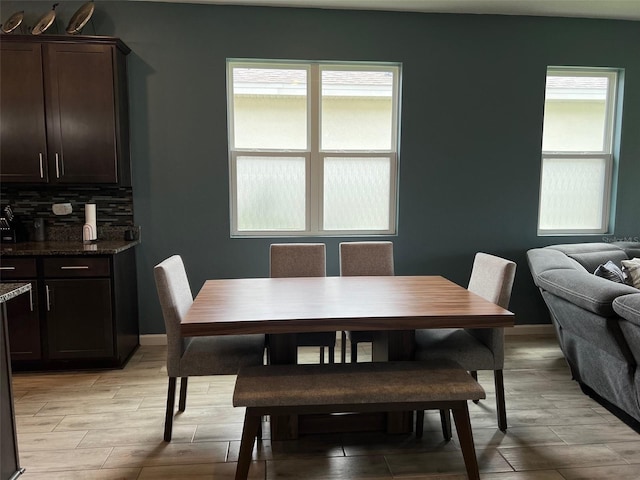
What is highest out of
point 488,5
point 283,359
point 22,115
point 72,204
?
point 488,5

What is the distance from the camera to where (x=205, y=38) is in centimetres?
333

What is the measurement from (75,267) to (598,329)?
10.5ft

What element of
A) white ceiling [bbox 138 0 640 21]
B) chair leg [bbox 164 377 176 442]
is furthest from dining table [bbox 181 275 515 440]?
white ceiling [bbox 138 0 640 21]

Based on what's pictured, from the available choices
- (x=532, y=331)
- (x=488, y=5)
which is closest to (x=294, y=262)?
(x=532, y=331)

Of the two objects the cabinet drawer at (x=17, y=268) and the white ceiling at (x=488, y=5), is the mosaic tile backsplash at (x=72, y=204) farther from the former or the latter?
the white ceiling at (x=488, y=5)

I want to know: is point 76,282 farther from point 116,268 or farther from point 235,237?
point 235,237

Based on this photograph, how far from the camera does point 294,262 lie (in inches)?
111

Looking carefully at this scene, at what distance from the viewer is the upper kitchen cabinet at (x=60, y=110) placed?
9.77 feet

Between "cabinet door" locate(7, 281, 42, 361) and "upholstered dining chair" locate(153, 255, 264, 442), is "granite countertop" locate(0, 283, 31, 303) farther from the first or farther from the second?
"cabinet door" locate(7, 281, 42, 361)

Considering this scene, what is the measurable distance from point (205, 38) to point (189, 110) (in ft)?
1.85

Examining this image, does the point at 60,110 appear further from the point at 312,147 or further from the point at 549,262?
the point at 549,262

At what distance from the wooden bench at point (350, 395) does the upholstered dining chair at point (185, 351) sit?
0.29 metres

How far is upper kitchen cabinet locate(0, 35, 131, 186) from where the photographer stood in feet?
9.77

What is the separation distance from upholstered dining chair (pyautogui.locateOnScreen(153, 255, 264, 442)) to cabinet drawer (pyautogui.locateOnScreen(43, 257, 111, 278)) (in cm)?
100
